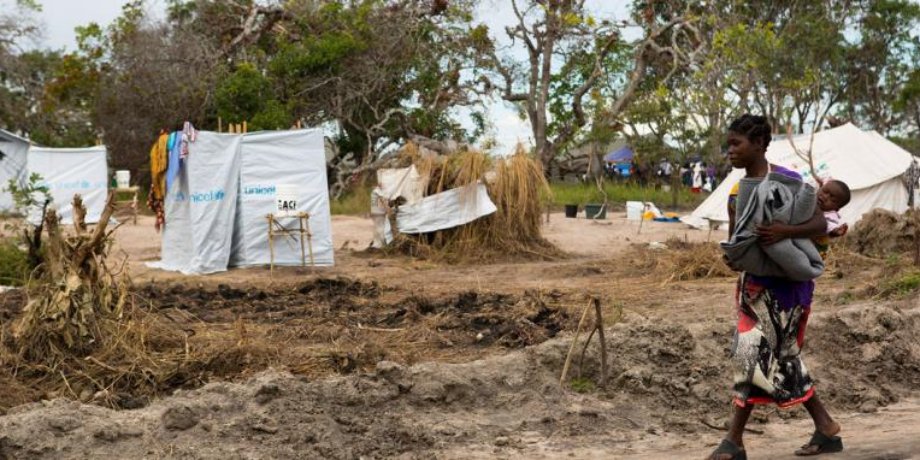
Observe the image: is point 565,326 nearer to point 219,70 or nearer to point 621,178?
point 219,70

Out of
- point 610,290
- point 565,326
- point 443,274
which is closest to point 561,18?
point 443,274

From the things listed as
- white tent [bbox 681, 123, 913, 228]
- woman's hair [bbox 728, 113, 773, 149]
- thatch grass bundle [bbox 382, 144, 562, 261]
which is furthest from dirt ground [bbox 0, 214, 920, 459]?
white tent [bbox 681, 123, 913, 228]

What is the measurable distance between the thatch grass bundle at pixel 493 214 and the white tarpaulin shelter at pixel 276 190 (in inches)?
74.1

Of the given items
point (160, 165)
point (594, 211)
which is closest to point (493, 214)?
point (160, 165)

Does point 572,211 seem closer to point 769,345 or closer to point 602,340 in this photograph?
point 602,340

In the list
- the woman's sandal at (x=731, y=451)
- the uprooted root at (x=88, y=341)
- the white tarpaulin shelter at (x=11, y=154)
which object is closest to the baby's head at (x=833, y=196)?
the woman's sandal at (x=731, y=451)

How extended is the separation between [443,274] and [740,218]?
8739mm

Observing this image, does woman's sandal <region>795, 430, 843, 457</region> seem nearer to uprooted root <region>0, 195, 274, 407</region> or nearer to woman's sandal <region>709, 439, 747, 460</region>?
woman's sandal <region>709, 439, 747, 460</region>

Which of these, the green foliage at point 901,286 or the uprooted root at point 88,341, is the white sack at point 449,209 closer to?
the green foliage at point 901,286

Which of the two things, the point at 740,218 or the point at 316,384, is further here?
the point at 316,384

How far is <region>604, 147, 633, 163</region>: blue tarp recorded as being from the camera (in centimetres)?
4412

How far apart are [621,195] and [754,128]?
24872mm

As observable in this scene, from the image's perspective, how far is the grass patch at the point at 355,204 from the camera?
24234 mm

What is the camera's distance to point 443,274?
1321cm
